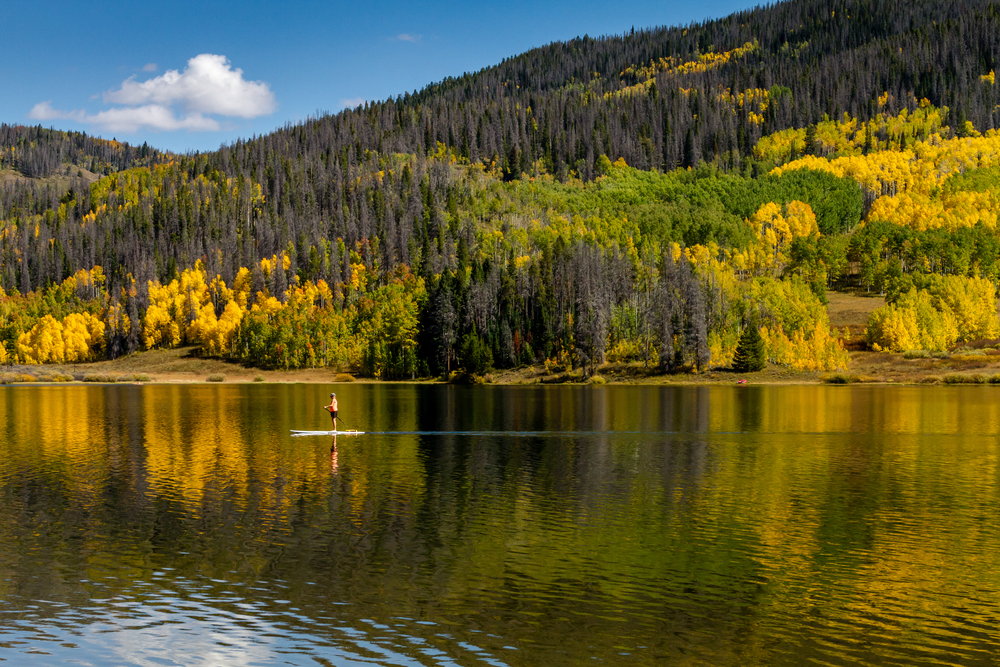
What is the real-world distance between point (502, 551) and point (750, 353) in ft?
461

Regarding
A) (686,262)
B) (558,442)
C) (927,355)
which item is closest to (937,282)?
(927,355)

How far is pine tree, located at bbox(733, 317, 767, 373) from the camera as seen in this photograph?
16062cm

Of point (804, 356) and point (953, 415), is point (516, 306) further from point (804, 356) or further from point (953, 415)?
point (953, 415)

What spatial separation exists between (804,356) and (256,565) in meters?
156

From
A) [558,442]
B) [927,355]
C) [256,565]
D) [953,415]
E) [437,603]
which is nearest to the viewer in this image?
[437,603]

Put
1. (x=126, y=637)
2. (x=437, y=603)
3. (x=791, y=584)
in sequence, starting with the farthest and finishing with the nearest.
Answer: (x=791, y=584) → (x=437, y=603) → (x=126, y=637)

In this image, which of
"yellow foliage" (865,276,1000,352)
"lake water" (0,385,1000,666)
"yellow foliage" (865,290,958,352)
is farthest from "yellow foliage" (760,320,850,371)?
"lake water" (0,385,1000,666)

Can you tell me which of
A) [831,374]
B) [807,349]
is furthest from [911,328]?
[831,374]

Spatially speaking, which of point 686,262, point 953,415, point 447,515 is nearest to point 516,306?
point 686,262

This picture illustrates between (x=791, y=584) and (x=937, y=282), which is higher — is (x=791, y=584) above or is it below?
below

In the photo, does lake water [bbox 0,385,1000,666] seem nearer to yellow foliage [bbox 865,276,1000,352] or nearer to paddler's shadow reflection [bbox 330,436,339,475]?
paddler's shadow reflection [bbox 330,436,339,475]

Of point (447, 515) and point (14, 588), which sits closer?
point (14, 588)

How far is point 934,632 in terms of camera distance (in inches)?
820

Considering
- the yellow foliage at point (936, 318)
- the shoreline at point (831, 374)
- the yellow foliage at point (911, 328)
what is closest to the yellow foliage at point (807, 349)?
the shoreline at point (831, 374)
